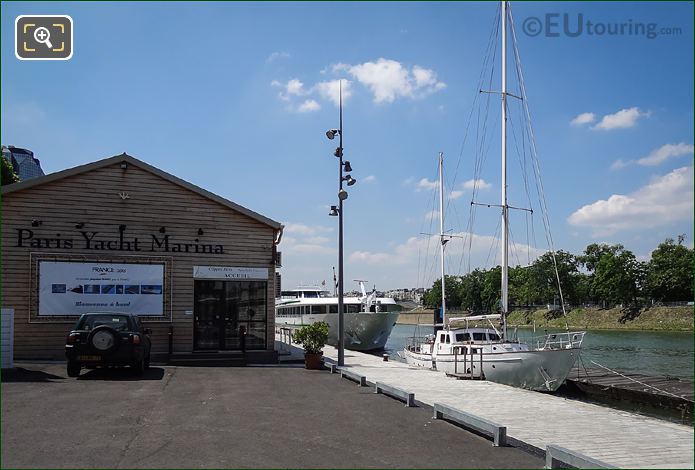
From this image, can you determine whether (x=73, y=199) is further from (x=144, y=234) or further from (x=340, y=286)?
(x=340, y=286)

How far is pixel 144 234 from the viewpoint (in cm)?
1952

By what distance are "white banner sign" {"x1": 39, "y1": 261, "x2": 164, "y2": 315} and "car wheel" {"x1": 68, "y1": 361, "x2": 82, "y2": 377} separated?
4.87 metres

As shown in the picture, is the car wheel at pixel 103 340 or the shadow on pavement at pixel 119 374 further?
the shadow on pavement at pixel 119 374

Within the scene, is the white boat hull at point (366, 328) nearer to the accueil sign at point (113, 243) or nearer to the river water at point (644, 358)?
the river water at point (644, 358)

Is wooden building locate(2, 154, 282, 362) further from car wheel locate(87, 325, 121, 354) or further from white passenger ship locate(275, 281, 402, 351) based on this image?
white passenger ship locate(275, 281, 402, 351)

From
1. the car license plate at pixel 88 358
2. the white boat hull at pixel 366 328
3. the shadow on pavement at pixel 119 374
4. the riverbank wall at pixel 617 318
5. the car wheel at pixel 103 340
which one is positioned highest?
the car wheel at pixel 103 340

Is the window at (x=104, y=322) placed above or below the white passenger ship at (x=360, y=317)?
above

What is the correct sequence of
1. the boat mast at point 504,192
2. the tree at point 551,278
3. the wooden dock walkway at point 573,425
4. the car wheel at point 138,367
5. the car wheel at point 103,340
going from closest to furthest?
the wooden dock walkway at point 573,425 → the car wheel at point 103,340 → the car wheel at point 138,367 → the boat mast at point 504,192 → the tree at point 551,278

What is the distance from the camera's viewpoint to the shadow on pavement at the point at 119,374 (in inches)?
555

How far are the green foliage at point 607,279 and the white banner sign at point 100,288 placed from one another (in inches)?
2245

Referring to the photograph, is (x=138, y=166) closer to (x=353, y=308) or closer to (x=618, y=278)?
(x=353, y=308)

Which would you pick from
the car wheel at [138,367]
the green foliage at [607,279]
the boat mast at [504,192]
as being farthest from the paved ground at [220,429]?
the green foliage at [607,279]

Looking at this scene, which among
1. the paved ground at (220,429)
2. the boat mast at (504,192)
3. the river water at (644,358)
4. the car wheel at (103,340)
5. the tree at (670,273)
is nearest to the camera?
the paved ground at (220,429)

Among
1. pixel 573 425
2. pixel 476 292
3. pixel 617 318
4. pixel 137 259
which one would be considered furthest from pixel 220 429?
pixel 476 292
